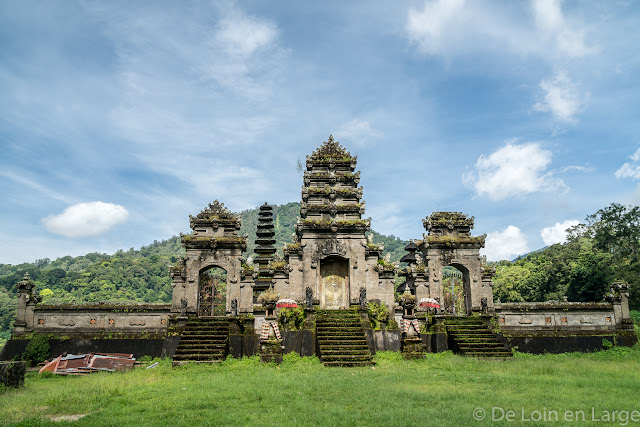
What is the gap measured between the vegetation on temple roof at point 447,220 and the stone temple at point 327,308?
2.5 inches

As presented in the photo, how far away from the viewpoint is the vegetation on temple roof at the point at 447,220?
27.7 metres

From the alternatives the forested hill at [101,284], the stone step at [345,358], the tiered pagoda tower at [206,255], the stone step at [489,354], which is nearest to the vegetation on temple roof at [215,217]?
the tiered pagoda tower at [206,255]

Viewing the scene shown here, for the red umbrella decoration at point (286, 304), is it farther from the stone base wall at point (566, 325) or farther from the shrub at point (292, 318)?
the stone base wall at point (566, 325)

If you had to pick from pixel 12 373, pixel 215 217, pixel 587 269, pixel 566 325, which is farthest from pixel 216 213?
pixel 587 269

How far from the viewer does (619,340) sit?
973 inches

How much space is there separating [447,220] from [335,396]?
18.0 meters

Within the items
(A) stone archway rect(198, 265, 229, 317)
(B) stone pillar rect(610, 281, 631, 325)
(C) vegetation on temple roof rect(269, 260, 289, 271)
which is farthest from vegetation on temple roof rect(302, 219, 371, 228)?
(B) stone pillar rect(610, 281, 631, 325)

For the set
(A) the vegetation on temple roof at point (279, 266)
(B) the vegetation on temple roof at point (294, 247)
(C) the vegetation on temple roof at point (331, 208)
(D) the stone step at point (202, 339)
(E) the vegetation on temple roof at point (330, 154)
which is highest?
(E) the vegetation on temple roof at point (330, 154)

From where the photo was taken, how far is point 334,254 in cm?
2519

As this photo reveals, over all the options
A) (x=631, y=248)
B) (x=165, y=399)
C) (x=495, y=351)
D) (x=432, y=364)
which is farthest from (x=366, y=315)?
(x=631, y=248)

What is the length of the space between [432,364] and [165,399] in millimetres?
11251

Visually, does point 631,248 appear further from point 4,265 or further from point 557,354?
point 4,265

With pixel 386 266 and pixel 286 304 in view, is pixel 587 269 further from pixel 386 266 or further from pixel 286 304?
pixel 286 304

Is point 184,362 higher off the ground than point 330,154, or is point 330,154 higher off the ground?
point 330,154
